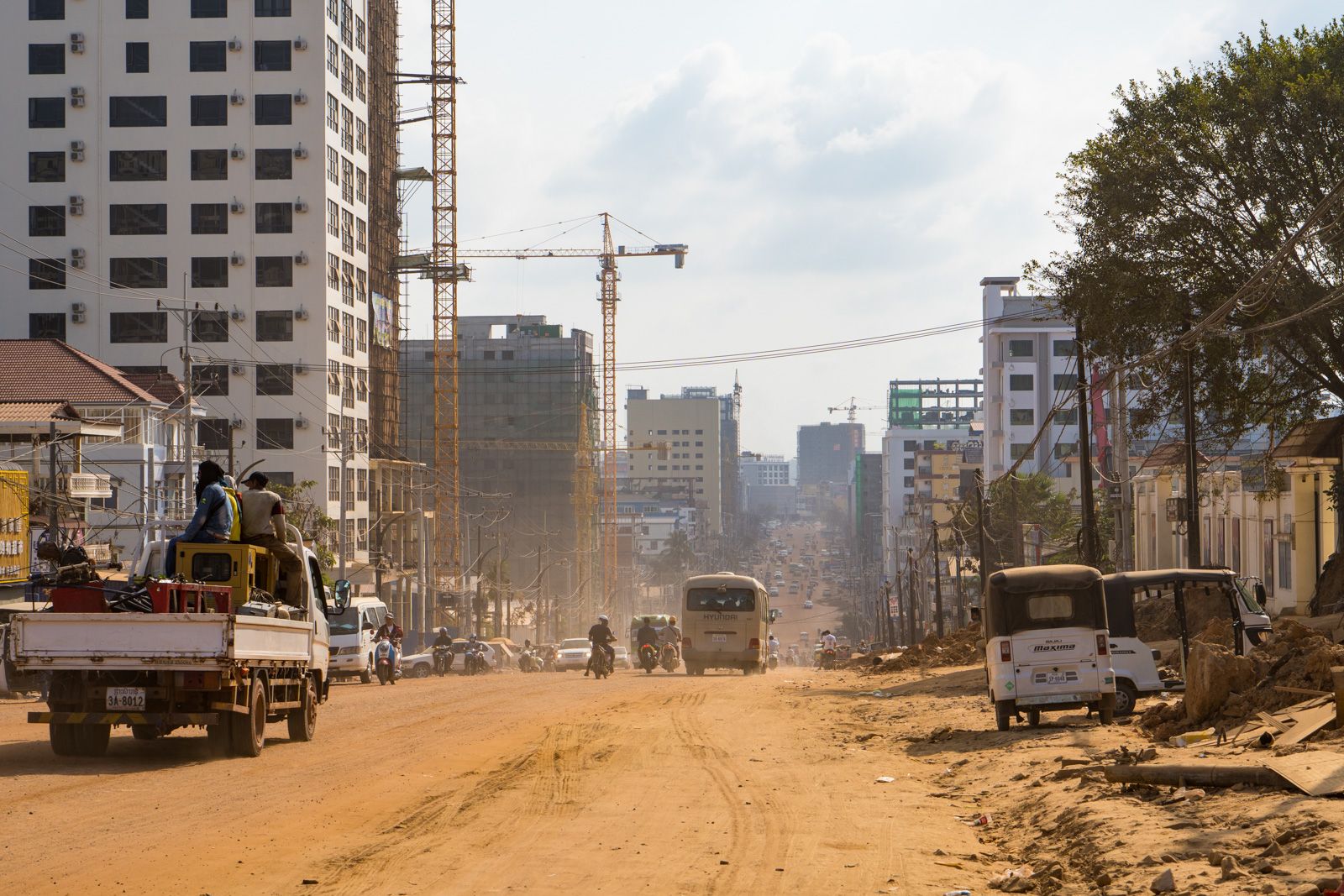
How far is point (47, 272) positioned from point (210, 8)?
16965 millimetres

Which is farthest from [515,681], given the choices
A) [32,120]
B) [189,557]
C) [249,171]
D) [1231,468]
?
[32,120]

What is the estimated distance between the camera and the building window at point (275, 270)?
80688 millimetres

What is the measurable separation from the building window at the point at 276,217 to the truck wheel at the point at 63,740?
68.0 meters

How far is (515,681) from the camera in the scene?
3597cm

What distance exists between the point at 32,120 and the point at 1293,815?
83623 millimetres

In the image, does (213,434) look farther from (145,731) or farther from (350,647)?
(145,731)

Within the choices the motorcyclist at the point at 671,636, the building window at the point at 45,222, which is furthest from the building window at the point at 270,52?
the motorcyclist at the point at 671,636

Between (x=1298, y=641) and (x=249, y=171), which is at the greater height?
(x=249, y=171)

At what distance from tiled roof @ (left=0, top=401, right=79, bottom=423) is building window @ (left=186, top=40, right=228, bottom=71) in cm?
2928

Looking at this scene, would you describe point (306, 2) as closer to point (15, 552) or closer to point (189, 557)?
point (15, 552)

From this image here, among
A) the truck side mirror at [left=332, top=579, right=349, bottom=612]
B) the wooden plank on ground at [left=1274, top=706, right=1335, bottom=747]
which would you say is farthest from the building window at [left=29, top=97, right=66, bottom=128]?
the wooden plank on ground at [left=1274, top=706, right=1335, bottom=747]

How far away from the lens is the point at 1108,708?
19.5m

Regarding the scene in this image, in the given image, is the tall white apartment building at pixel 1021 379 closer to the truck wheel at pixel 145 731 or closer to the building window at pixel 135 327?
the building window at pixel 135 327

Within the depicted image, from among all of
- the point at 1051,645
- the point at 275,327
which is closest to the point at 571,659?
the point at 275,327
